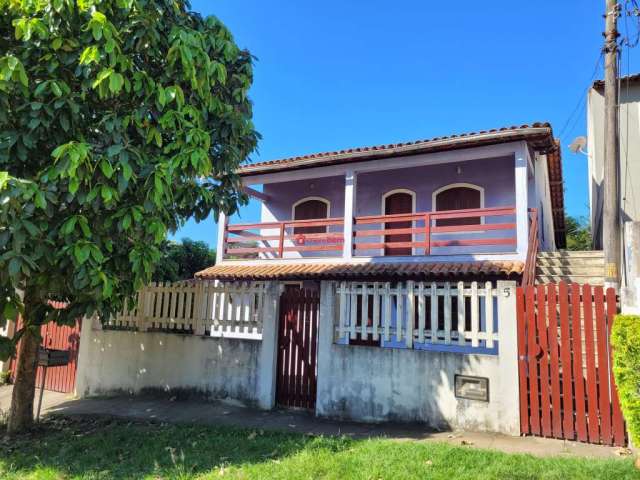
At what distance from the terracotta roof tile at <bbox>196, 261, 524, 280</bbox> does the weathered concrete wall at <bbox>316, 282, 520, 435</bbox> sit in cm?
357

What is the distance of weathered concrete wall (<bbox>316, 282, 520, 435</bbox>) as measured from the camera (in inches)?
220

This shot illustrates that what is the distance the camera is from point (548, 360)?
214 inches

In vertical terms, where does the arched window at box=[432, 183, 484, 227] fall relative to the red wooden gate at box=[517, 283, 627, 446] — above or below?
above

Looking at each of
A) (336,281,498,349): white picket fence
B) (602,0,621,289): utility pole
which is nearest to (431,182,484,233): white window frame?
(602,0,621,289): utility pole

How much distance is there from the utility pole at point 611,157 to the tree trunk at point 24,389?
891 centimetres

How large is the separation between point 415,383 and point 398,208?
736cm

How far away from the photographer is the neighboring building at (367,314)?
19.5 feet

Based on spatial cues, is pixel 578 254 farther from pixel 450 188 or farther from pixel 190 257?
pixel 190 257

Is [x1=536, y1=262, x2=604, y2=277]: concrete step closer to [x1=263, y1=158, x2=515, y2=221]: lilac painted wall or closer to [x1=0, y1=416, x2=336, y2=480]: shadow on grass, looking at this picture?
[x1=263, y1=158, x2=515, y2=221]: lilac painted wall

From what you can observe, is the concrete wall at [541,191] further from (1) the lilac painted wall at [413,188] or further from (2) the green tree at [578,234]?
(2) the green tree at [578,234]

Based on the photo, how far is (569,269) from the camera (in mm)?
9383

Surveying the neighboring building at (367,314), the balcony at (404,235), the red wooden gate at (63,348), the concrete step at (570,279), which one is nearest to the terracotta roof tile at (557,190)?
the neighboring building at (367,314)

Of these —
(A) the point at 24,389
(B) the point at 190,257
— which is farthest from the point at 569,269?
(B) the point at 190,257

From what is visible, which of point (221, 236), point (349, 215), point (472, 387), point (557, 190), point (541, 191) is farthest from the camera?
point (557, 190)
